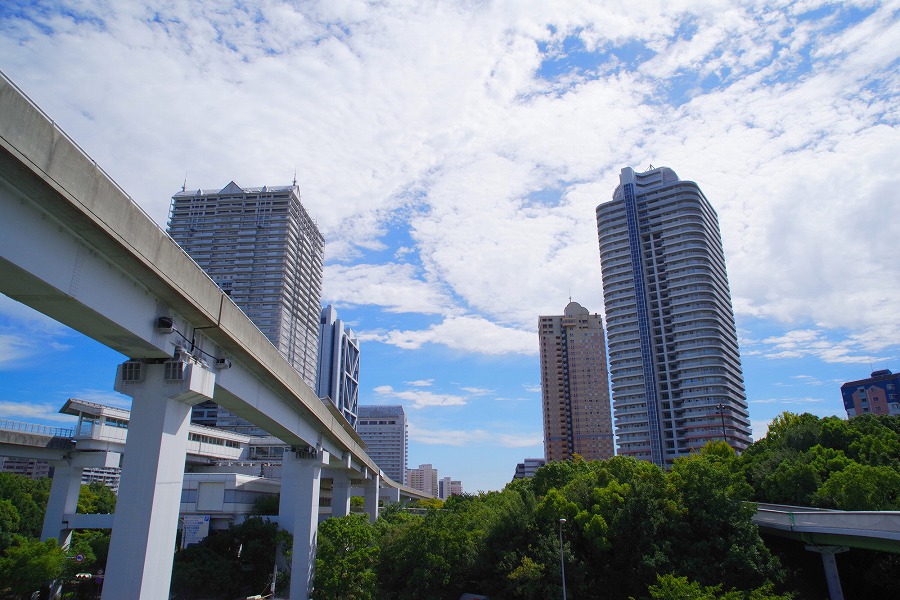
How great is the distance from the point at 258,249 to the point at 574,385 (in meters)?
97.0

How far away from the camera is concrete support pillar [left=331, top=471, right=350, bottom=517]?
5088 cm

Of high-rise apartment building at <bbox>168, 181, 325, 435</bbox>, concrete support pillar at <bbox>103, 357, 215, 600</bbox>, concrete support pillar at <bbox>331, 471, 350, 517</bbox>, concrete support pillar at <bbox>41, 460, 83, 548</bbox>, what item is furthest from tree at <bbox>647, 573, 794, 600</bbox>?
high-rise apartment building at <bbox>168, 181, 325, 435</bbox>

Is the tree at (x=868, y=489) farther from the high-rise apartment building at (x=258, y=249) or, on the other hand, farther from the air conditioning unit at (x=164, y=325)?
the high-rise apartment building at (x=258, y=249)

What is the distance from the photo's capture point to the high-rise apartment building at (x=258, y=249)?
117 meters

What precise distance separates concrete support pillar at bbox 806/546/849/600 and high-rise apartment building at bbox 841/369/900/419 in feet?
506

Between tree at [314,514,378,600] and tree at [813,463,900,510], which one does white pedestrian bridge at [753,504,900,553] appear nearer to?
tree at [813,463,900,510]

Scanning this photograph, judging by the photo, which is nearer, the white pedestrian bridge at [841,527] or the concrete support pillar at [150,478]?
the concrete support pillar at [150,478]

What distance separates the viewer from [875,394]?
157375 millimetres

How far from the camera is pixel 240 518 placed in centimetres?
4806

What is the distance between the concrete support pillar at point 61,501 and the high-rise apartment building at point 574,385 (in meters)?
131

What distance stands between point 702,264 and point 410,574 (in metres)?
98.5

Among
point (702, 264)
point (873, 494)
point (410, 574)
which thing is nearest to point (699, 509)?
point (873, 494)

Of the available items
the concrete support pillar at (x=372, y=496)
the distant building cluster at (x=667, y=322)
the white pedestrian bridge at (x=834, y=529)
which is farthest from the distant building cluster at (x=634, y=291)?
the white pedestrian bridge at (x=834, y=529)

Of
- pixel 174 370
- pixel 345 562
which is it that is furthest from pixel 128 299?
pixel 345 562
